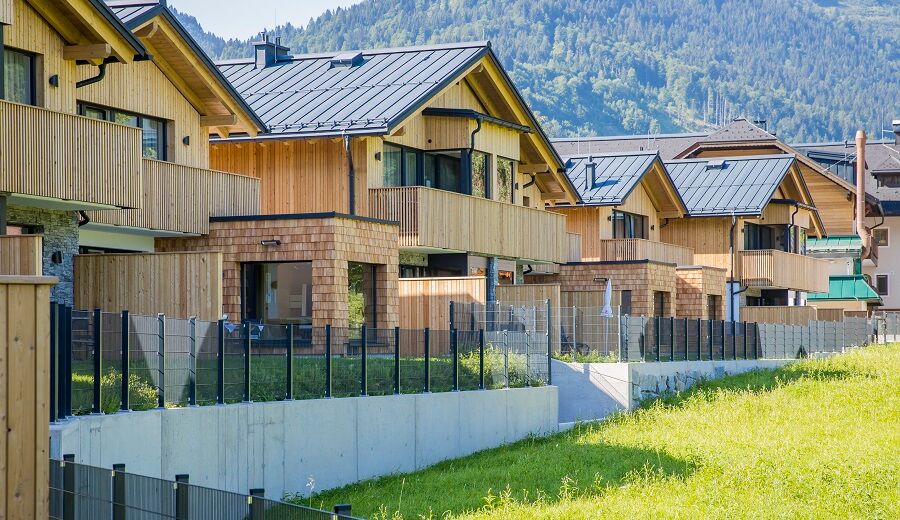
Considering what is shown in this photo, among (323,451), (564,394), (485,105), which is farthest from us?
(485,105)

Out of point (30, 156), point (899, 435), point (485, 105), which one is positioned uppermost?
point (485, 105)

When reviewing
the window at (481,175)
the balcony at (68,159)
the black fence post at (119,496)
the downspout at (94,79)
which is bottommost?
the black fence post at (119,496)

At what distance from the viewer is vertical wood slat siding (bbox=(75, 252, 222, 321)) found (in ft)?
86.6

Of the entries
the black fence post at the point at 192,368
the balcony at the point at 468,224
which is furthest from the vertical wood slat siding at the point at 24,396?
the balcony at the point at 468,224

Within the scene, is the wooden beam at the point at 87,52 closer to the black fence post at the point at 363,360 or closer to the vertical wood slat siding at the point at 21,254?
the vertical wood slat siding at the point at 21,254

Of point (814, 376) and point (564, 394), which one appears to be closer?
point (564, 394)

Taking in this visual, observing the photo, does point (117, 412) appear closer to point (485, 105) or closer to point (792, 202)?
point (485, 105)

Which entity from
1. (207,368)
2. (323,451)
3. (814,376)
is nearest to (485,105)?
(814,376)

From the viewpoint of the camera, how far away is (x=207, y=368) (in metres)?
18.3

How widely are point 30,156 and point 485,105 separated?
17.2 metres

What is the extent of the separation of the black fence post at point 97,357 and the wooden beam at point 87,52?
9.56 m

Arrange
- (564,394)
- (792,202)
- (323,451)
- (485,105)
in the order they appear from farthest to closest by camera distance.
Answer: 1. (792,202)
2. (485,105)
3. (564,394)
4. (323,451)

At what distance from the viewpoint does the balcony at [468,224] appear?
109 ft

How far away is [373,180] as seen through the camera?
3334 cm
